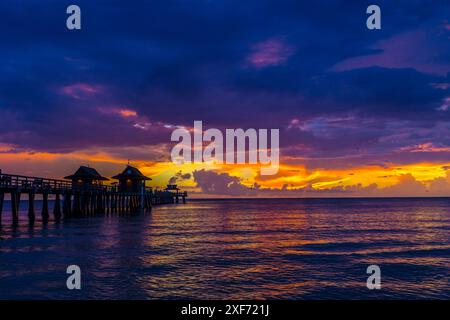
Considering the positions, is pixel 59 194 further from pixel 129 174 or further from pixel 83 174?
pixel 129 174

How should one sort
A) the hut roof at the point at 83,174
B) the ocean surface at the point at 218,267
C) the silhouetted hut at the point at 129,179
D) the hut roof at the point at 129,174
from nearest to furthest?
the ocean surface at the point at 218,267 < the hut roof at the point at 83,174 < the hut roof at the point at 129,174 < the silhouetted hut at the point at 129,179

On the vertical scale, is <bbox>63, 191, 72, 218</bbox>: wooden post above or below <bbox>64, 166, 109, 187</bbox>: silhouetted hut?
below

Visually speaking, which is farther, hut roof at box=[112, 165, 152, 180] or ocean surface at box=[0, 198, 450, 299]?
hut roof at box=[112, 165, 152, 180]

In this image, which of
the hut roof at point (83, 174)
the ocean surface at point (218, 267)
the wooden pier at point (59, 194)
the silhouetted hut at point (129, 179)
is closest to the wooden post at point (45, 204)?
the wooden pier at point (59, 194)

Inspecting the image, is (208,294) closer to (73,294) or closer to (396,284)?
(73,294)

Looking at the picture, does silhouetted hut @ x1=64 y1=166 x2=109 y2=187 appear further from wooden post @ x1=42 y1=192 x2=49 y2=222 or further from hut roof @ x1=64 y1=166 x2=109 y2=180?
wooden post @ x1=42 y1=192 x2=49 y2=222

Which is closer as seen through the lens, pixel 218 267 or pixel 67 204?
pixel 218 267

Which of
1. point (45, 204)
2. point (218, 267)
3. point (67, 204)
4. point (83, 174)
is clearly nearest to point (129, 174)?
point (83, 174)

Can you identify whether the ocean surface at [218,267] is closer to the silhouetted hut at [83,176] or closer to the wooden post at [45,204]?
the wooden post at [45,204]

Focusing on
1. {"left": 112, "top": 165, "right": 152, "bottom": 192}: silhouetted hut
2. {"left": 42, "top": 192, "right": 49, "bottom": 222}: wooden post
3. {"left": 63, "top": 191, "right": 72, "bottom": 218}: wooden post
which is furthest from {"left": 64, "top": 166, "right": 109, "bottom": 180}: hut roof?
{"left": 42, "top": 192, "right": 49, "bottom": 222}: wooden post

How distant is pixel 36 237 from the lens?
84.6 ft
